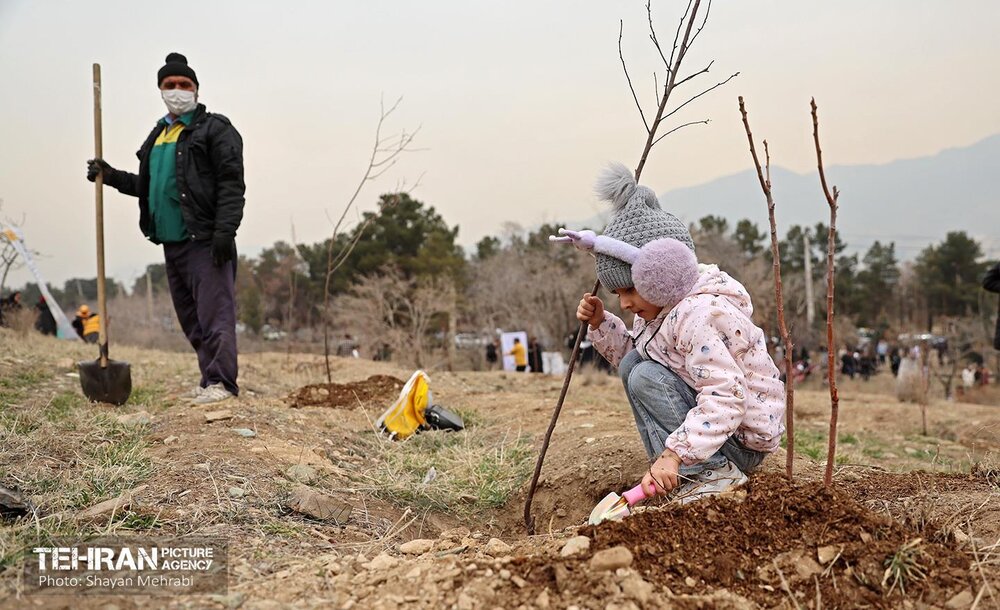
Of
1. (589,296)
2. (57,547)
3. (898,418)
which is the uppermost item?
(589,296)

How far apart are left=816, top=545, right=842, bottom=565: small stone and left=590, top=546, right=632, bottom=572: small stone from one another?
18.7 inches

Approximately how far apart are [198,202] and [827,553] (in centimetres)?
395

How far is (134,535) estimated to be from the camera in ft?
6.87

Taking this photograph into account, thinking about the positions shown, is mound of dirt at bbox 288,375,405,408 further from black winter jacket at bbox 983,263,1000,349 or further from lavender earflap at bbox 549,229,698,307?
black winter jacket at bbox 983,263,1000,349

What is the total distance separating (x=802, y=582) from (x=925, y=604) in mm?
259

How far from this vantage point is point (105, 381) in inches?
171

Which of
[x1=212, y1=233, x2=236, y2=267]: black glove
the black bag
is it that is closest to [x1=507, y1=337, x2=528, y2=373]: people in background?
the black bag

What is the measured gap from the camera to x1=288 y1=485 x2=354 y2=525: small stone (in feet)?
8.02

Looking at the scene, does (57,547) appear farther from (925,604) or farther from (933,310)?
(933,310)

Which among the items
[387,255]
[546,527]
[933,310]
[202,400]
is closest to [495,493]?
[546,527]

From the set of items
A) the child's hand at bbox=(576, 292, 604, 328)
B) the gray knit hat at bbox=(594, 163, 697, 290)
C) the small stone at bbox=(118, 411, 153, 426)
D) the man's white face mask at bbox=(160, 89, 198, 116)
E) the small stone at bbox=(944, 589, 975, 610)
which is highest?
the man's white face mask at bbox=(160, 89, 198, 116)

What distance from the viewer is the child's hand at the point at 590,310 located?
271cm

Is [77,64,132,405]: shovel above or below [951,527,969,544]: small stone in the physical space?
above

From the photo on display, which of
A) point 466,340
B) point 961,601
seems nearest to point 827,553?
point 961,601
